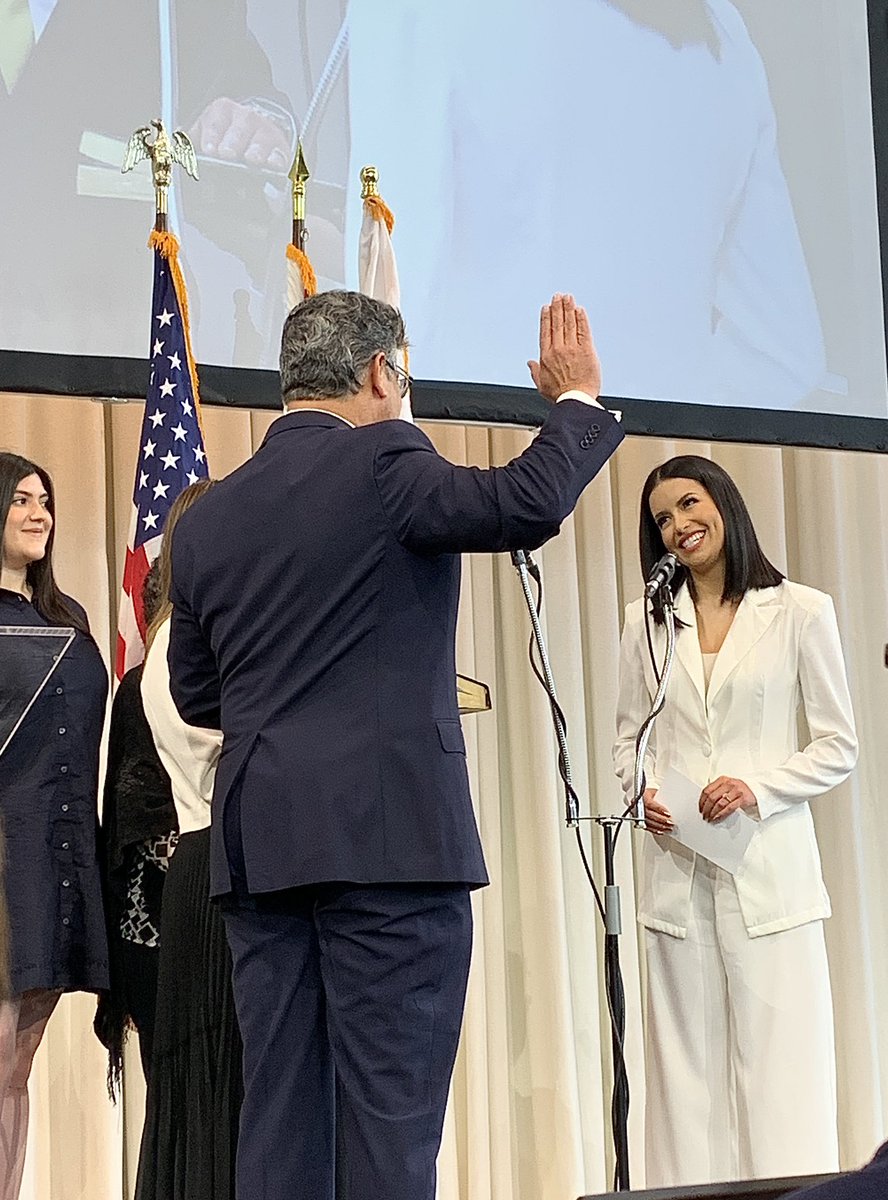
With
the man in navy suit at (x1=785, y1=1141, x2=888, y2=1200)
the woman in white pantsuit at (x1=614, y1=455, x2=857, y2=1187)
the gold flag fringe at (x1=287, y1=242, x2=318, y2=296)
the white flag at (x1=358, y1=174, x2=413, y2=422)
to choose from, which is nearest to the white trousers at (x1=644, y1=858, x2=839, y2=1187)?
the woman in white pantsuit at (x1=614, y1=455, x2=857, y2=1187)

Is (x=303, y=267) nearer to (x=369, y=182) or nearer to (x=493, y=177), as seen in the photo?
(x=369, y=182)

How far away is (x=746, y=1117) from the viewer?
3.39m

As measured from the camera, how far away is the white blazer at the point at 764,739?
11.2 feet

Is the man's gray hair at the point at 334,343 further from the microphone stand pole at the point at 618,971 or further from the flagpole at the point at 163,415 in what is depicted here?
the flagpole at the point at 163,415

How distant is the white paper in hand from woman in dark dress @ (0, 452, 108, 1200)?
3.88 feet

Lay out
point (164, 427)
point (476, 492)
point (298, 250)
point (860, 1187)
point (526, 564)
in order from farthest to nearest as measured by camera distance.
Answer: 1. point (298, 250)
2. point (164, 427)
3. point (526, 564)
4. point (476, 492)
5. point (860, 1187)

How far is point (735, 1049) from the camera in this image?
134 inches

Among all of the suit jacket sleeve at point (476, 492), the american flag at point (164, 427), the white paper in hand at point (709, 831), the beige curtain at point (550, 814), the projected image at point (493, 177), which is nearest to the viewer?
the suit jacket sleeve at point (476, 492)

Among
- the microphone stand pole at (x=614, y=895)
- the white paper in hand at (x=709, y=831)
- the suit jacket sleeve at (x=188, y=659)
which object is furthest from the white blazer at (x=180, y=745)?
the white paper in hand at (x=709, y=831)

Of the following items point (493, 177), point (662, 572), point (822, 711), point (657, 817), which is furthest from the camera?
point (493, 177)

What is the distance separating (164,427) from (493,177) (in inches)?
47.5

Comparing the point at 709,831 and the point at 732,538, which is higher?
the point at 732,538

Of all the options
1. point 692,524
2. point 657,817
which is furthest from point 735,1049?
point 692,524

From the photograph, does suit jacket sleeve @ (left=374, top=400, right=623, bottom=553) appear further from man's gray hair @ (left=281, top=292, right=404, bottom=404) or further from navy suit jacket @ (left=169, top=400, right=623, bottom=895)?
man's gray hair @ (left=281, top=292, right=404, bottom=404)
